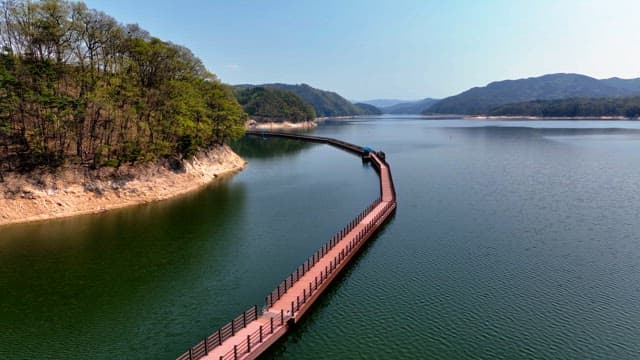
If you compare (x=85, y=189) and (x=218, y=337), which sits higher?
(x=85, y=189)

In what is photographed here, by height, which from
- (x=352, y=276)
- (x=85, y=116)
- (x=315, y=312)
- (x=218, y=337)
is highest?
(x=85, y=116)

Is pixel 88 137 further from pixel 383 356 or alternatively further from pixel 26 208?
pixel 383 356

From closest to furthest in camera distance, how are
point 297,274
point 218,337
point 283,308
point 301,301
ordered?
1. point 218,337
2. point 283,308
3. point 301,301
4. point 297,274

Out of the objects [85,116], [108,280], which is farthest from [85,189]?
[108,280]

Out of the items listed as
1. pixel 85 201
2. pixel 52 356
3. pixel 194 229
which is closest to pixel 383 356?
pixel 52 356

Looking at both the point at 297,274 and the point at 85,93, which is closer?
the point at 297,274

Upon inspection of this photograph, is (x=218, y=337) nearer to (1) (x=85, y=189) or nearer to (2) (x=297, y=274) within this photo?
(2) (x=297, y=274)

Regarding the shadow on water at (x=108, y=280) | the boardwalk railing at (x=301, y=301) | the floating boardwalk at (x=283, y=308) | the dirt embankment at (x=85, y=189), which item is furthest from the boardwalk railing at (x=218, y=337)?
the dirt embankment at (x=85, y=189)
